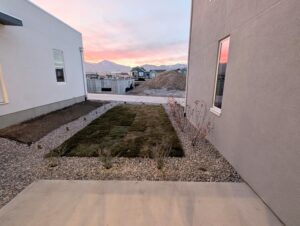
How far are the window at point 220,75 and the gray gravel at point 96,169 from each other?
1.09 metres

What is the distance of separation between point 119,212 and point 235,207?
1383 mm

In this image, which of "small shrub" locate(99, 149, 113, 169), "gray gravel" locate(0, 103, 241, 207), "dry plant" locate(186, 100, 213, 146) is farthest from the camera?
"dry plant" locate(186, 100, 213, 146)

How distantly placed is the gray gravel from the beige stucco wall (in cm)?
37

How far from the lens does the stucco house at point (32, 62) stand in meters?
4.50

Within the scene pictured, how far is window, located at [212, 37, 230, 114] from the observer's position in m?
3.31

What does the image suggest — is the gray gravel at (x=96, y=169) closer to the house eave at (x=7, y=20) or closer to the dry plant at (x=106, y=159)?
→ the dry plant at (x=106, y=159)

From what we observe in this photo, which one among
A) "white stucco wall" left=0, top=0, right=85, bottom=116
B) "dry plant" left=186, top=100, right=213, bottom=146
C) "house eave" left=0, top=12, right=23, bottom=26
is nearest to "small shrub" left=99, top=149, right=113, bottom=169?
"dry plant" left=186, top=100, right=213, bottom=146

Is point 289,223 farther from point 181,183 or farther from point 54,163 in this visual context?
point 54,163

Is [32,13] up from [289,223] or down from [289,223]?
up

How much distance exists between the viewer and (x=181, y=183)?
7.54 feet

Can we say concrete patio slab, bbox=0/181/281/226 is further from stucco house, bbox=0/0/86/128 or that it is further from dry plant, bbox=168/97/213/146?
stucco house, bbox=0/0/86/128

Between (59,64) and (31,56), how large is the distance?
184cm

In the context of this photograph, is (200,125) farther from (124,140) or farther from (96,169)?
(96,169)

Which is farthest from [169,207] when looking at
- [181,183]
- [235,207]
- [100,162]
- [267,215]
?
[100,162]
